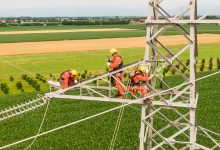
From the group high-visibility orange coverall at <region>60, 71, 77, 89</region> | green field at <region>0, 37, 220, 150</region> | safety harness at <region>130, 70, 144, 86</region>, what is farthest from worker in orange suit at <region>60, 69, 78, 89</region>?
green field at <region>0, 37, 220, 150</region>

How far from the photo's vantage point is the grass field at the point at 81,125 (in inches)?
906

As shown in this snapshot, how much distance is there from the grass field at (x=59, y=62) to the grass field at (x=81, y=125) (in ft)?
34.8

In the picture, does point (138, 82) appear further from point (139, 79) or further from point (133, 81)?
point (133, 81)

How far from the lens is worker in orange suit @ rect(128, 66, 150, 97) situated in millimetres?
12789

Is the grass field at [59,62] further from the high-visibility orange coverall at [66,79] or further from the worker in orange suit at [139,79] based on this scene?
the worker in orange suit at [139,79]

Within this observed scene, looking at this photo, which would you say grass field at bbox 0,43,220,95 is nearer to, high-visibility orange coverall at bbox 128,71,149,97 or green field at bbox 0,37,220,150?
green field at bbox 0,37,220,150

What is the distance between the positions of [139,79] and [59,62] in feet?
161

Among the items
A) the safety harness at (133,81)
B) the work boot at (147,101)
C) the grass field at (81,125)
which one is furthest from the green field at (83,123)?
the work boot at (147,101)

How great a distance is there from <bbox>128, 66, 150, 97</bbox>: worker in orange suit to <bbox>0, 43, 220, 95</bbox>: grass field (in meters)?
28.6

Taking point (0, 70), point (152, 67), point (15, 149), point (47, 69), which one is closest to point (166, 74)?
point (47, 69)

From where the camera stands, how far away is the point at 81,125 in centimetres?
2681

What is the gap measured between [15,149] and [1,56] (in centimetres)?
4873

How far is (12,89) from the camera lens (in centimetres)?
4147

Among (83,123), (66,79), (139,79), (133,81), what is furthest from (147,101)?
(83,123)
